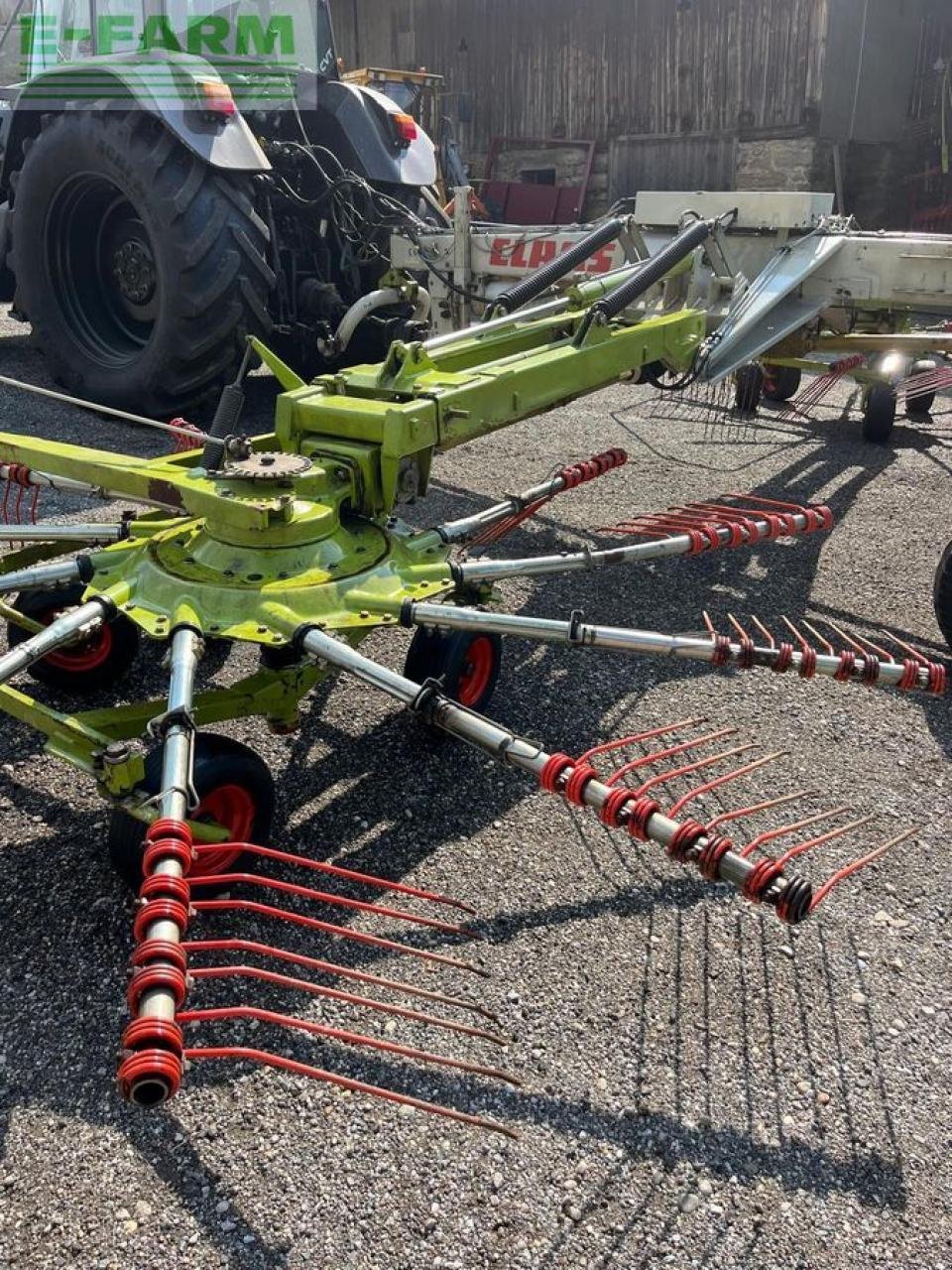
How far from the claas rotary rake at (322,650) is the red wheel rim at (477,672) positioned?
11mm

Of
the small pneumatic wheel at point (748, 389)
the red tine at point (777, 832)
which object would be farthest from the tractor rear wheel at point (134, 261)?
the red tine at point (777, 832)

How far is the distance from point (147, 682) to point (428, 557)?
1158 mm

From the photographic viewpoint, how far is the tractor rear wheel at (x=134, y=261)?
17.9 feet

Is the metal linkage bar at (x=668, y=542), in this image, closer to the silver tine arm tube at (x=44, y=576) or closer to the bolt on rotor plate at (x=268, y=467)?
the bolt on rotor plate at (x=268, y=467)

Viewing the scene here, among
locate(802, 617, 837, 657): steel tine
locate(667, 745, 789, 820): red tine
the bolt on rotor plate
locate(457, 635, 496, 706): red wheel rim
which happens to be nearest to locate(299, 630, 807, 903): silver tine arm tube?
locate(667, 745, 789, 820): red tine

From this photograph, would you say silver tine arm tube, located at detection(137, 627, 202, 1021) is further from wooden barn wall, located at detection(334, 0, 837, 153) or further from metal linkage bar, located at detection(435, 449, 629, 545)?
wooden barn wall, located at detection(334, 0, 837, 153)

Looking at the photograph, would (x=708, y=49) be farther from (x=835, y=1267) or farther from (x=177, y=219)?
(x=835, y=1267)

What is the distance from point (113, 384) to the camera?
6.00 meters

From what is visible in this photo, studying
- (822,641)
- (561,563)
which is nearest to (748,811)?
(822,641)

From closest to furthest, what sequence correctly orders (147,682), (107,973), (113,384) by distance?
(107,973), (147,682), (113,384)

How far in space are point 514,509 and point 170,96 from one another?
11.6 ft

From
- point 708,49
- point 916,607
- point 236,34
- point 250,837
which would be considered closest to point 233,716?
point 250,837

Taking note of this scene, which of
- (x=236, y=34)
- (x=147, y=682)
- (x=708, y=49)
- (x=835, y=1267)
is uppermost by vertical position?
(x=708, y=49)

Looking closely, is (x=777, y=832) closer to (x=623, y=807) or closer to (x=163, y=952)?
(x=623, y=807)
